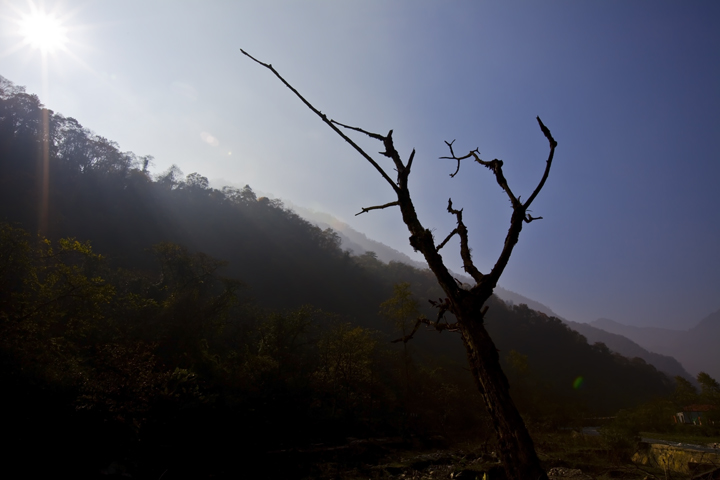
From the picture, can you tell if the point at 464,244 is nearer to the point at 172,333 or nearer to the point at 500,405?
the point at 500,405

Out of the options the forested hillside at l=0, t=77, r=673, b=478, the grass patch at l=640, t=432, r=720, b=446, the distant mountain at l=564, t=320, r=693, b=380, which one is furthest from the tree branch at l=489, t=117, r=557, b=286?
the distant mountain at l=564, t=320, r=693, b=380

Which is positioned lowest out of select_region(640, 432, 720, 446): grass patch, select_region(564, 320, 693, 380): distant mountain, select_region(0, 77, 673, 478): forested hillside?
select_region(564, 320, 693, 380): distant mountain

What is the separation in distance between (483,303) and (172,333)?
72.9 feet

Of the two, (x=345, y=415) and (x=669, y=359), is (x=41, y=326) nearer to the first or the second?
(x=345, y=415)

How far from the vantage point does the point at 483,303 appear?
193 cm

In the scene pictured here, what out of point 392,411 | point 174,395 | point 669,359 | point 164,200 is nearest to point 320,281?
point 164,200

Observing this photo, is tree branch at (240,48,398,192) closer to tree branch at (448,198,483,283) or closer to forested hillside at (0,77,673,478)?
tree branch at (448,198,483,283)

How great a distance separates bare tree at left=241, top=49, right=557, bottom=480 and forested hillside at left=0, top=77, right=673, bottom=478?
32.0ft

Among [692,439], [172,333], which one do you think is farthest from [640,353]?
[172,333]

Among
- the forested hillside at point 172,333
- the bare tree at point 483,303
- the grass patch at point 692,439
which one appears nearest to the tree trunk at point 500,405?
the bare tree at point 483,303

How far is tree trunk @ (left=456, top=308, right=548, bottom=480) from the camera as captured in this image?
6.12 ft

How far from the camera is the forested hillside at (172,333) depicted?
11.2 metres

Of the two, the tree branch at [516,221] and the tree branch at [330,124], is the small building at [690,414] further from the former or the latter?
the tree branch at [330,124]

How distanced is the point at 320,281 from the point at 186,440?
48370mm
